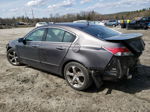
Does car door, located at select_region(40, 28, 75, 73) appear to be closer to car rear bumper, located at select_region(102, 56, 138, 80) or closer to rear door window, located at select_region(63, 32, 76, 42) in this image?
rear door window, located at select_region(63, 32, 76, 42)

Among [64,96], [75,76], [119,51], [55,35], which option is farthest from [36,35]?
[119,51]

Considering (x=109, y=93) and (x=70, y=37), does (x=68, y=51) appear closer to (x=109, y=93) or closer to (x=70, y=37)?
(x=70, y=37)

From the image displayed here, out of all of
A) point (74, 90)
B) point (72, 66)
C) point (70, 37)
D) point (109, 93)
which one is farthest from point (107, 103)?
point (70, 37)

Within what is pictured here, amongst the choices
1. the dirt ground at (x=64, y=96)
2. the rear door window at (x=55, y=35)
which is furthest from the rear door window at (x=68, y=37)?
the dirt ground at (x=64, y=96)

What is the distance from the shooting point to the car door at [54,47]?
12.3 feet

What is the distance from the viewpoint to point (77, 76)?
368 centimetres

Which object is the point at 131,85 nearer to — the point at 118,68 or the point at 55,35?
the point at 118,68

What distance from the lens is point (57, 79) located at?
443cm

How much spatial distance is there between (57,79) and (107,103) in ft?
5.78

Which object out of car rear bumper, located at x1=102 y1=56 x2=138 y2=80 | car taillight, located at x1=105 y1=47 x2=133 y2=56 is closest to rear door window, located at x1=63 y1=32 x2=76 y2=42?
car taillight, located at x1=105 y1=47 x2=133 y2=56

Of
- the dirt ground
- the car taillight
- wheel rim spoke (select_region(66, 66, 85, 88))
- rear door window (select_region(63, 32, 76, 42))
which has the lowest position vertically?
the dirt ground

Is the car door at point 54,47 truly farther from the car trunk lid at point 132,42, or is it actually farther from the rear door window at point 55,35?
the car trunk lid at point 132,42

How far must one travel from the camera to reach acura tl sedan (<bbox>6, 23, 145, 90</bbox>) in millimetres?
3160

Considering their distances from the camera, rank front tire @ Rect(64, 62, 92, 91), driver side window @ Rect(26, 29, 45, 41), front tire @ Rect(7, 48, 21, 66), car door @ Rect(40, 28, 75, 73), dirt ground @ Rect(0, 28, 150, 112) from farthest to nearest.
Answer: front tire @ Rect(7, 48, 21, 66), driver side window @ Rect(26, 29, 45, 41), car door @ Rect(40, 28, 75, 73), front tire @ Rect(64, 62, 92, 91), dirt ground @ Rect(0, 28, 150, 112)
